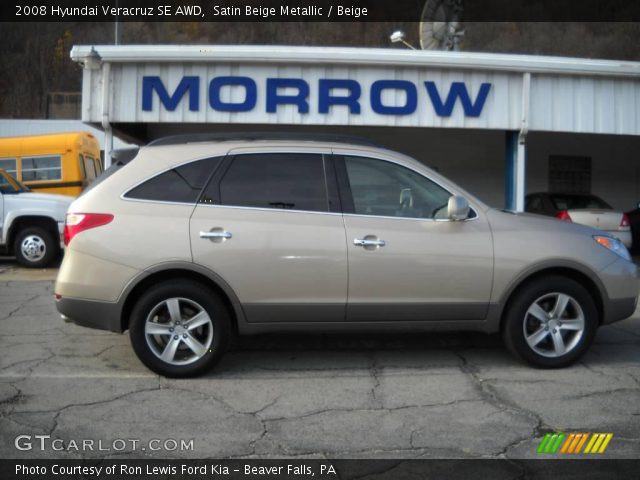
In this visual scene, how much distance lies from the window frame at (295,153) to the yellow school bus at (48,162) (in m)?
9.43

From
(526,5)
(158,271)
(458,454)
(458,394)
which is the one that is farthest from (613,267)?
(526,5)

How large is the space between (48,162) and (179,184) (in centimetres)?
999

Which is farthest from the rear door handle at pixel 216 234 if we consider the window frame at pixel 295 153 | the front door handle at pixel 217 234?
the window frame at pixel 295 153

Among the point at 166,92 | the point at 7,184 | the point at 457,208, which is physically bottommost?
the point at 457,208

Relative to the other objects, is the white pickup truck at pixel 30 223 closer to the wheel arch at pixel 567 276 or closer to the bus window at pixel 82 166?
the bus window at pixel 82 166

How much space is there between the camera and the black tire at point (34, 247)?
1142cm

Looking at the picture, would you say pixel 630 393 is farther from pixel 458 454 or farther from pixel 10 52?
pixel 10 52

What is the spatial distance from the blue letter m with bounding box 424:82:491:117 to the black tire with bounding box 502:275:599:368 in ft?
20.8

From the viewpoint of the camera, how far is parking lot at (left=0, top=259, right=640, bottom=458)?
3.67 m

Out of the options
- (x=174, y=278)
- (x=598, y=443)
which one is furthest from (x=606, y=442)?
(x=174, y=278)

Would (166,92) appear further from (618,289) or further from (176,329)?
(618,289)

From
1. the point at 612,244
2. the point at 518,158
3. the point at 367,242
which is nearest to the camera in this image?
the point at 367,242

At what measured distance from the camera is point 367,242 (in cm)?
477

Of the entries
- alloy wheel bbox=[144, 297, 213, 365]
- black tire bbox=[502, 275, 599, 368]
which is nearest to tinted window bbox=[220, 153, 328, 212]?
alloy wheel bbox=[144, 297, 213, 365]
